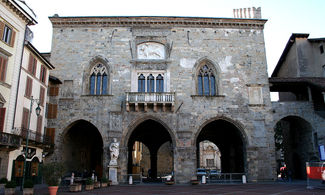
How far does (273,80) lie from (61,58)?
62.4 ft

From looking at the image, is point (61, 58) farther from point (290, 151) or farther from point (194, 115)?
point (290, 151)

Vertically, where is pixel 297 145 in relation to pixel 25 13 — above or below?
below

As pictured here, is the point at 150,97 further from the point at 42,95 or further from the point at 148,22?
the point at 42,95

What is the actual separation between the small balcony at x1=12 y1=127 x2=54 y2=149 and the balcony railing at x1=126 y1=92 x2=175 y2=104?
717 cm

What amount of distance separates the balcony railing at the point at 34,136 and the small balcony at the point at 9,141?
890mm

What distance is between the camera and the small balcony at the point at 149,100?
77.5 ft

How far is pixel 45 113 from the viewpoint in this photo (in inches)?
937

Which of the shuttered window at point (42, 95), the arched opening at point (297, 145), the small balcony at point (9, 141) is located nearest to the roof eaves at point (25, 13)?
the shuttered window at point (42, 95)

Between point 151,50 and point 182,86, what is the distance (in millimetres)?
4420

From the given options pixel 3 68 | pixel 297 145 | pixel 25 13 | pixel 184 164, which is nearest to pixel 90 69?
pixel 25 13

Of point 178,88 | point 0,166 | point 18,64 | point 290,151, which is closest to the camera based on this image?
point 0,166

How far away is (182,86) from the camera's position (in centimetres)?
2486

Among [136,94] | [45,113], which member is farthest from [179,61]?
[45,113]

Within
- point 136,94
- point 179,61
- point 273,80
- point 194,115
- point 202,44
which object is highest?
point 202,44
